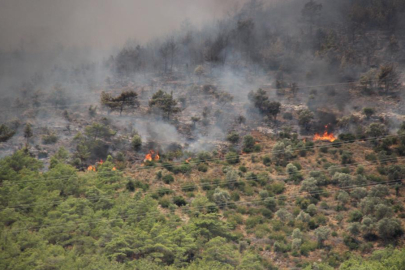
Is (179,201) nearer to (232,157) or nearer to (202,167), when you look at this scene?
(202,167)

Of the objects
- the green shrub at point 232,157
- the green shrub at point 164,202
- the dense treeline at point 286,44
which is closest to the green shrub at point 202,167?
the green shrub at point 232,157

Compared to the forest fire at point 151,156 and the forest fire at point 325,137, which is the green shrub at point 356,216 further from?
the forest fire at point 151,156

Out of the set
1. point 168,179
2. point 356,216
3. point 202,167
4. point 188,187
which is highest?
point 202,167

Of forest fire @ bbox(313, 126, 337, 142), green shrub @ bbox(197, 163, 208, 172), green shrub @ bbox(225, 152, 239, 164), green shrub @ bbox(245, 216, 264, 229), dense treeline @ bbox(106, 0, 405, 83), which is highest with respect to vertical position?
dense treeline @ bbox(106, 0, 405, 83)

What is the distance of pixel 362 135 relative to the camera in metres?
94.6

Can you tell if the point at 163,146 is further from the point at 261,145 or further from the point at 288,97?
the point at 288,97

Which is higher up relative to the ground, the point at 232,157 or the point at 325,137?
the point at 325,137

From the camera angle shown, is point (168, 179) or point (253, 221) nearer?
point (253, 221)

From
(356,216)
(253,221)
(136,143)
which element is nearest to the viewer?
(356,216)

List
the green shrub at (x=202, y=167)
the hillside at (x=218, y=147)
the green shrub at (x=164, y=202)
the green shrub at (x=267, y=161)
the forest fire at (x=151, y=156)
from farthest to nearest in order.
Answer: the forest fire at (x=151, y=156) < the green shrub at (x=267, y=161) < the green shrub at (x=202, y=167) < the green shrub at (x=164, y=202) < the hillside at (x=218, y=147)

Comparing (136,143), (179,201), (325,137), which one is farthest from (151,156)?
(325,137)

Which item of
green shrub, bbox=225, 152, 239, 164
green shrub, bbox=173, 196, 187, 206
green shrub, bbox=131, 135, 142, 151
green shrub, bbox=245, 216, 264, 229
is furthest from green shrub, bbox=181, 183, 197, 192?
green shrub, bbox=131, 135, 142, 151

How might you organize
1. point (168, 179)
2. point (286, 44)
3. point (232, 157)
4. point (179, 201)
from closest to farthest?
point (179, 201)
point (168, 179)
point (232, 157)
point (286, 44)

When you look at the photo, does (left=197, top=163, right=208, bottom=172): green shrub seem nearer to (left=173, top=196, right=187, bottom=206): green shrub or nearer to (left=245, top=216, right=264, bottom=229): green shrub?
(left=173, top=196, right=187, bottom=206): green shrub
